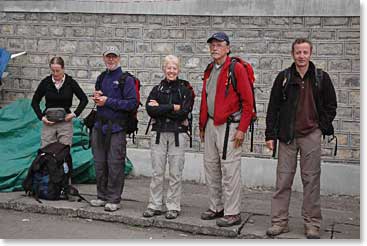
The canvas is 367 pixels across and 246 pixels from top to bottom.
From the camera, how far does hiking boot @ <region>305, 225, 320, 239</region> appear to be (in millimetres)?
6020

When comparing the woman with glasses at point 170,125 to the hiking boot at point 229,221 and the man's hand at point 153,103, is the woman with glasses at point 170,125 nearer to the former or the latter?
the man's hand at point 153,103

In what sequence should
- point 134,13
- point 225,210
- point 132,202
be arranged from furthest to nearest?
1. point 134,13
2. point 132,202
3. point 225,210

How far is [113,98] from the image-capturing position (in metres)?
6.80

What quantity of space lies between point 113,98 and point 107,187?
3.51 ft

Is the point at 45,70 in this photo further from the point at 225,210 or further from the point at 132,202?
the point at 225,210

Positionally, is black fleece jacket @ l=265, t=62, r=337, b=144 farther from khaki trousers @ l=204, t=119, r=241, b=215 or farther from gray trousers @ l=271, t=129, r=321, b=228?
khaki trousers @ l=204, t=119, r=241, b=215

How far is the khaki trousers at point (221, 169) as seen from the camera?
20.6 ft

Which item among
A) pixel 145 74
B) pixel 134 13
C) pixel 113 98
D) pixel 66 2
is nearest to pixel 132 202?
pixel 113 98

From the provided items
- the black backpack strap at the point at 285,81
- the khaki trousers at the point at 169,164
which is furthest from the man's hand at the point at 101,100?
the black backpack strap at the point at 285,81

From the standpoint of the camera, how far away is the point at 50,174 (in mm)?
7379

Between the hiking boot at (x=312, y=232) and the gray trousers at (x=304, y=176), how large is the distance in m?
0.04

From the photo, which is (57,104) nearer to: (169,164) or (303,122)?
(169,164)

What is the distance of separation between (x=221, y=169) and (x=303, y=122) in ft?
3.32

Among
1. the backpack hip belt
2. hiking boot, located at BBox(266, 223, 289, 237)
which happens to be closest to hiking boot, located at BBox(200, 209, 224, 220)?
hiking boot, located at BBox(266, 223, 289, 237)
